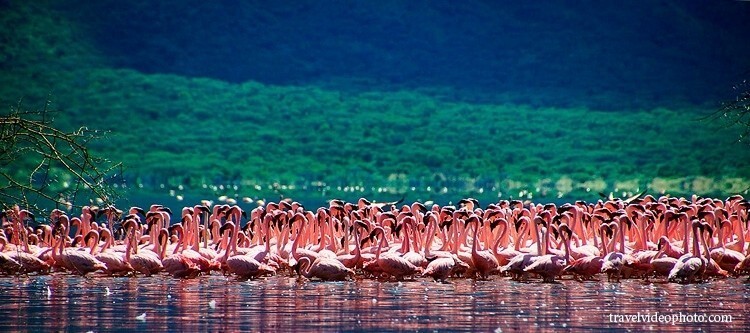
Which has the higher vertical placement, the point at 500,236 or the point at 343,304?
the point at 500,236

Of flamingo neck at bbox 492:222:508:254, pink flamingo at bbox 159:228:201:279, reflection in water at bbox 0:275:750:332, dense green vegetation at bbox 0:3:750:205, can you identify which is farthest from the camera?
dense green vegetation at bbox 0:3:750:205

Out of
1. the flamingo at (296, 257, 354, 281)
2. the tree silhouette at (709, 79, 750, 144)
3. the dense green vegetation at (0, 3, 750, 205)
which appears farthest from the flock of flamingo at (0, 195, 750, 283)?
the dense green vegetation at (0, 3, 750, 205)

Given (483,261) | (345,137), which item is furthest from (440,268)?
(345,137)

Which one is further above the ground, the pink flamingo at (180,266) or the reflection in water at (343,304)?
the pink flamingo at (180,266)

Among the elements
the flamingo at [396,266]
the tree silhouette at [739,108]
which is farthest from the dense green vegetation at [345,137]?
the flamingo at [396,266]

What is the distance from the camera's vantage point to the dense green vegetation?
240 ft

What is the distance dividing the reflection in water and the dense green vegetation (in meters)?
46.3

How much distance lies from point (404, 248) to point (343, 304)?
4030 mm

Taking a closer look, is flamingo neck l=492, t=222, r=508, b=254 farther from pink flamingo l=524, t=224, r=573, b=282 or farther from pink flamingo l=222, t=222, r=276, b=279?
pink flamingo l=222, t=222, r=276, b=279

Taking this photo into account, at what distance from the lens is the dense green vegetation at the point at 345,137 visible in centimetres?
7319

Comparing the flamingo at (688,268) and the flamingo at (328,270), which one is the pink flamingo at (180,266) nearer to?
the flamingo at (328,270)

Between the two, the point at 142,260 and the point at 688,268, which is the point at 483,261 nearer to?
the point at 688,268

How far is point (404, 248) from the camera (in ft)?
61.3

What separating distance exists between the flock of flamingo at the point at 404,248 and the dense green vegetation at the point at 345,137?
139 ft
